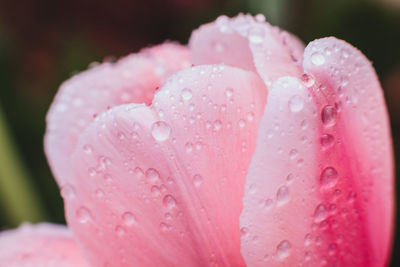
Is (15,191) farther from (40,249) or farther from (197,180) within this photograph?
(197,180)

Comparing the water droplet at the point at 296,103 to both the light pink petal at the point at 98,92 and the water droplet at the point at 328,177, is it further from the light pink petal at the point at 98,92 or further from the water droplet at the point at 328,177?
the light pink petal at the point at 98,92

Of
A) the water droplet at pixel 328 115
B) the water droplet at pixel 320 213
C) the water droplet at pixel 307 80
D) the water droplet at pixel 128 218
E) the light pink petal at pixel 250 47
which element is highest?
the light pink petal at pixel 250 47

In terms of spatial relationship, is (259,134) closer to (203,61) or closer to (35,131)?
(203,61)

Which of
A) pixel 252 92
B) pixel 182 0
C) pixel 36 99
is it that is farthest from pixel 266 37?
pixel 36 99

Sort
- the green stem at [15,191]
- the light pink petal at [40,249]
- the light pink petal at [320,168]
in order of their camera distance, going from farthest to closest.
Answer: the green stem at [15,191], the light pink petal at [40,249], the light pink petal at [320,168]

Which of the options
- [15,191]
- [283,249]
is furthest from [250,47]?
[15,191]

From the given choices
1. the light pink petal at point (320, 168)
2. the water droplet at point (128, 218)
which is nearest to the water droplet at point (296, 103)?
the light pink petal at point (320, 168)
